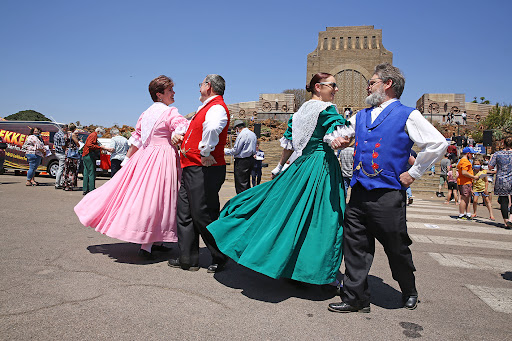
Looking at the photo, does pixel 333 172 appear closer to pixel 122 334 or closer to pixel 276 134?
pixel 122 334

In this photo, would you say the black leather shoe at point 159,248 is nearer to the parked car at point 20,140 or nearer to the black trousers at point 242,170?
the black trousers at point 242,170

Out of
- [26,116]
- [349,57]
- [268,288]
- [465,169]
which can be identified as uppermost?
[349,57]

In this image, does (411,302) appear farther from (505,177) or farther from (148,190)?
(505,177)

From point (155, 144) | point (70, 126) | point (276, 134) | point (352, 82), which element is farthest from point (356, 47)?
point (155, 144)

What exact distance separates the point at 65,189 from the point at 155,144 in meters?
8.35

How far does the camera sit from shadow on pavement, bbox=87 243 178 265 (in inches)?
168

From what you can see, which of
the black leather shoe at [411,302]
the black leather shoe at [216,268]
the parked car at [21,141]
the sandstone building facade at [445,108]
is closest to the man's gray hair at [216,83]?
the black leather shoe at [216,268]

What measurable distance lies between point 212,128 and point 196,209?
825mm

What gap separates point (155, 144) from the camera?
4.44 m

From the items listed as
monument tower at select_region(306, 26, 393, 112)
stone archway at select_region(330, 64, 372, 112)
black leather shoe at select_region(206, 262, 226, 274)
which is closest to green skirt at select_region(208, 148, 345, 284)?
black leather shoe at select_region(206, 262, 226, 274)

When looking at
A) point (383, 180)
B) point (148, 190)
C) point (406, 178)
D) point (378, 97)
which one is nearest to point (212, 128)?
point (148, 190)

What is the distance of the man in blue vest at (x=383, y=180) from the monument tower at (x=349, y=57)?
5351 centimetres

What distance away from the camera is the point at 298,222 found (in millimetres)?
3254

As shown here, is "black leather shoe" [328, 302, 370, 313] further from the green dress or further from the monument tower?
the monument tower
